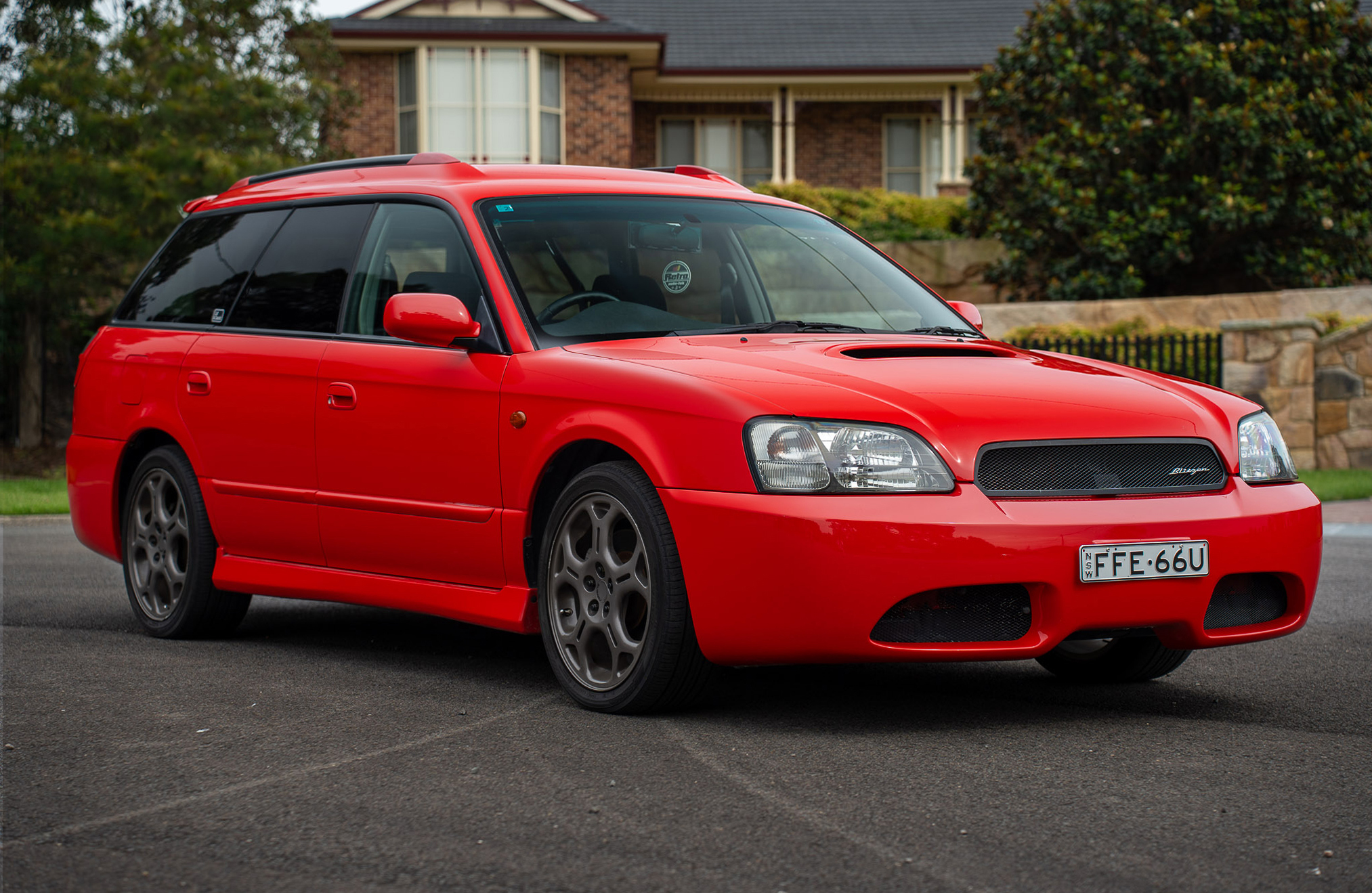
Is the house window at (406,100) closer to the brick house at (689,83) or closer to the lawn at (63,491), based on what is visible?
the brick house at (689,83)

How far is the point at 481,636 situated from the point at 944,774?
312 centimetres

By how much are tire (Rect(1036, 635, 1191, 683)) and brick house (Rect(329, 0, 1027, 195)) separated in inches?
1040

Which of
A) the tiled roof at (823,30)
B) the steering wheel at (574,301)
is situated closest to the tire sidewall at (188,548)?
the steering wheel at (574,301)

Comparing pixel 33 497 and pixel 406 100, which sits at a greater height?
pixel 406 100

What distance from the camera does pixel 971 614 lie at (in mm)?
4809

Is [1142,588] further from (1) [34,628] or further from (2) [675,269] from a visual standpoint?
(1) [34,628]

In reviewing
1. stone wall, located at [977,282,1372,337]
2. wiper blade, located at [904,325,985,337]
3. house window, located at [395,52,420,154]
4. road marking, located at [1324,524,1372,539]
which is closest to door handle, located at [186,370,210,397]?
wiper blade, located at [904,325,985,337]

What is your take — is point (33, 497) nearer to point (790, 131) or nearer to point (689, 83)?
point (689, 83)

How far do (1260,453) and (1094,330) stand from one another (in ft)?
42.5

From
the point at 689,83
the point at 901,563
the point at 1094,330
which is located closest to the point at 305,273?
the point at 901,563

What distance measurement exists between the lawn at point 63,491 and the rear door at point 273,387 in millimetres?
7349

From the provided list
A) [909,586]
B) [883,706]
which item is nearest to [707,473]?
[909,586]

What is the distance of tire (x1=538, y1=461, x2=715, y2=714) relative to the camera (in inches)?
194

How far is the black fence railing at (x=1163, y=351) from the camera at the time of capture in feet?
53.2
